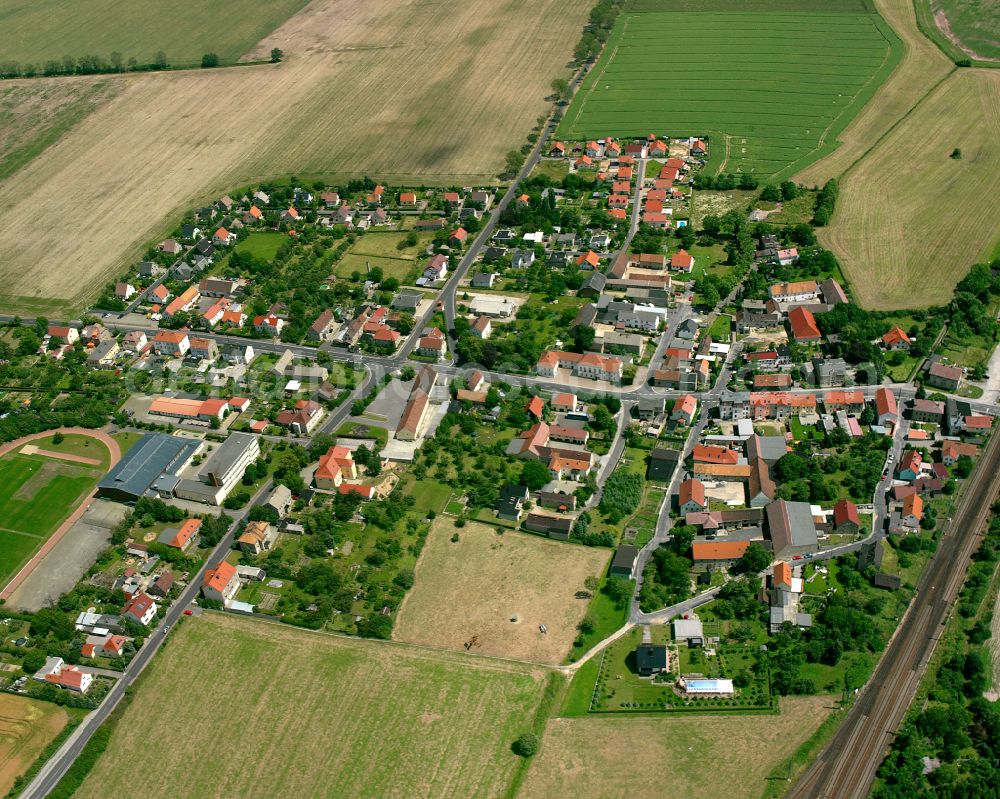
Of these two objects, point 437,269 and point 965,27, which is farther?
point 965,27

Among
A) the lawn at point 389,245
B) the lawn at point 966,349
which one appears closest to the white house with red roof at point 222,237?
the lawn at point 389,245

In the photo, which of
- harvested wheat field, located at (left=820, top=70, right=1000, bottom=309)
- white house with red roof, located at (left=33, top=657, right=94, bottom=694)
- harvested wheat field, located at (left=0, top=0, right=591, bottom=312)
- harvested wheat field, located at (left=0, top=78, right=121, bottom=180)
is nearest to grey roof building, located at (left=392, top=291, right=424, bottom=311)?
harvested wheat field, located at (left=0, top=0, right=591, bottom=312)

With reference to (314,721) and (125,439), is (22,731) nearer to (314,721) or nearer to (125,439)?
(314,721)

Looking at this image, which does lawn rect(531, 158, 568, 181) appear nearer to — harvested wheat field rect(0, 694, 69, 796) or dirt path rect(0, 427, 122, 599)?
dirt path rect(0, 427, 122, 599)

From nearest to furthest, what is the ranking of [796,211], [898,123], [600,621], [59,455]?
1. [600,621]
2. [59,455]
3. [796,211]
4. [898,123]

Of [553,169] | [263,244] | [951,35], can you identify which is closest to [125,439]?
[263,244]

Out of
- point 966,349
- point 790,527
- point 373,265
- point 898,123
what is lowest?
point 373,265

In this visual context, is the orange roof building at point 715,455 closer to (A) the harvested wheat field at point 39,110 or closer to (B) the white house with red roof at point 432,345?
(B) the white house with red roof at point 432,345

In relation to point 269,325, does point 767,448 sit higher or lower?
higher
